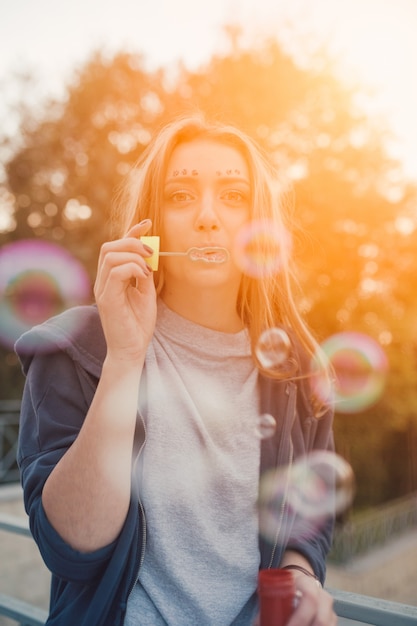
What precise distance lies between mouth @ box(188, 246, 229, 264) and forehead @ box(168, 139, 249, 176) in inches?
9.5

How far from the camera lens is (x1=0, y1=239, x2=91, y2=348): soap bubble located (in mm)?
10648

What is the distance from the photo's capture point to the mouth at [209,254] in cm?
146

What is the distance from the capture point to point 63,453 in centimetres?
122

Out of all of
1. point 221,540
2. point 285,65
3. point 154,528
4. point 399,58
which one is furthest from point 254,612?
point 285,65

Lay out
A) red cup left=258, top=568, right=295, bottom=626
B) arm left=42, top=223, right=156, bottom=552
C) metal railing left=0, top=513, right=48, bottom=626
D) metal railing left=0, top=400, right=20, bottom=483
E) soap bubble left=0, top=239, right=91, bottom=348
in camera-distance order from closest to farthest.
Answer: red cup left=258, top=568, right=295, bottom=626
arm left=42, top=223, right=156, bottom=552
metal railing left=0, top=513, right=48, bottom=626
metal railing left=0, top=400, right=20, bottom=483
soap bubble left=0, top=239, right=91, bottom=348

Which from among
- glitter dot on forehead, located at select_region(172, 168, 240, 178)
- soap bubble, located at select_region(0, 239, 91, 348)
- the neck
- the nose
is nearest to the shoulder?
the neck

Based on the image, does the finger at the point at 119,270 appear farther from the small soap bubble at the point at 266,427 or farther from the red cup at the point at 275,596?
the red cup at the point at 275,596

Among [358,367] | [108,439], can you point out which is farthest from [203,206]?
[358,367]

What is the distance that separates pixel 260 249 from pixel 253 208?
0.39ft

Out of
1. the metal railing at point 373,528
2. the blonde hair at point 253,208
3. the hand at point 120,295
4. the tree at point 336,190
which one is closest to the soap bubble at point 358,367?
the tree at point 336,190

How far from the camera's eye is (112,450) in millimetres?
1182

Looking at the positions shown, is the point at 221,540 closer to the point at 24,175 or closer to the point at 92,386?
the point at 92,386

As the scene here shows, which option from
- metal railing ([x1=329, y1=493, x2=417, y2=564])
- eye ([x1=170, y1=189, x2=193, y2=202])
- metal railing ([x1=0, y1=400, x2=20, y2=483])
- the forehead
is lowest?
metal railing ([x1=329, y1=493, x2=417, y2=564])

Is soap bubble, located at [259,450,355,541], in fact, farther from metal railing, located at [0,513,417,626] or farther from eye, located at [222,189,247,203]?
eye, located at [222,189,247,203]
